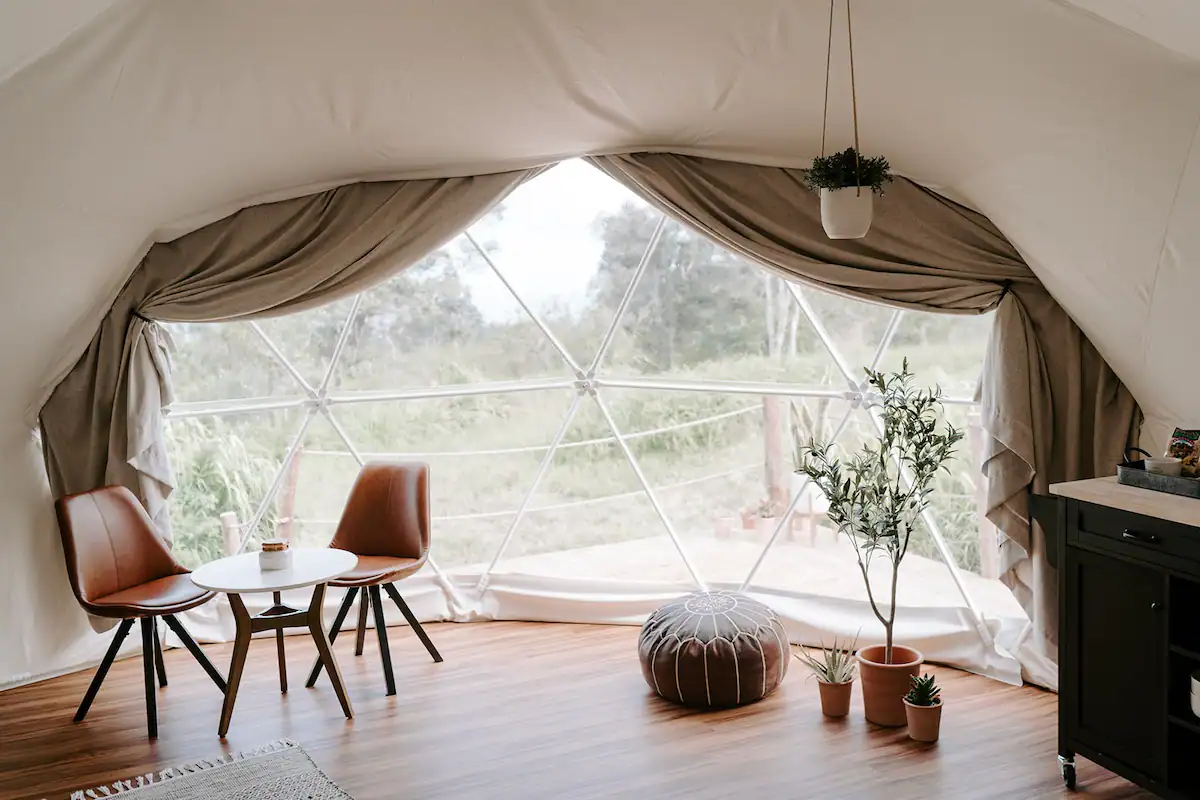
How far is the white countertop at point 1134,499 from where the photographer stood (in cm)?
317

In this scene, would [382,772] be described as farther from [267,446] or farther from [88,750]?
[267,446]

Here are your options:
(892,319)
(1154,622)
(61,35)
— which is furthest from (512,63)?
(1154,622)

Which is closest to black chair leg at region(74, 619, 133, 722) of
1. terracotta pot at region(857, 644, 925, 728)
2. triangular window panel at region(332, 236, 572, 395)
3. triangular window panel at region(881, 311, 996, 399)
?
→ triangular window panel at region(332, 236, 572, 395)

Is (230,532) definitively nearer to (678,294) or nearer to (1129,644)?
(678,294)

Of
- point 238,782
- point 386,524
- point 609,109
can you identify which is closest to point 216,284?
point 386,524

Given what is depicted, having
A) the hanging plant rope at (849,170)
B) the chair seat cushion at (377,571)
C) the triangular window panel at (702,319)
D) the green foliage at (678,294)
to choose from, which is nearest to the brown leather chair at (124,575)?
the chair seat cushion at (377,571)

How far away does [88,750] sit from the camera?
421 cm

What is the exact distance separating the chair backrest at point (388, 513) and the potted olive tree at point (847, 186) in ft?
7.85

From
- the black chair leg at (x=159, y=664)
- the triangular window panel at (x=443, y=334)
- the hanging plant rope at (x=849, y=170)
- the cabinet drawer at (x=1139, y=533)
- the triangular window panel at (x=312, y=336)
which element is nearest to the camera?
the cabinet drawer at (x=1139, y=533)

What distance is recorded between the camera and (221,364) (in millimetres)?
5711

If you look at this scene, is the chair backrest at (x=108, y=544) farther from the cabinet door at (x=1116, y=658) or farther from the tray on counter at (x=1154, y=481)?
the tray on counter at (x=1154, y=481)

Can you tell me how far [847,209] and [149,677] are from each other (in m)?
3.24

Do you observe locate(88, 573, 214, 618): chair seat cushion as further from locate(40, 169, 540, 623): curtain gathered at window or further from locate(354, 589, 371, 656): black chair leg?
locate(354, 589, 371, 656): black chair leg

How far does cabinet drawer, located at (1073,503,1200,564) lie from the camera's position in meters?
3.15
